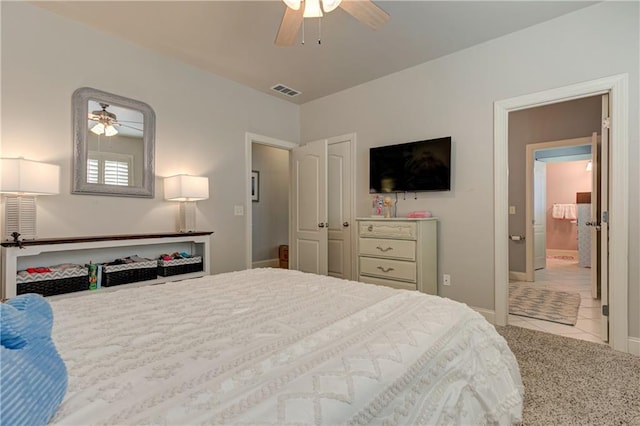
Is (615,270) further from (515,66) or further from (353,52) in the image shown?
(353,52)

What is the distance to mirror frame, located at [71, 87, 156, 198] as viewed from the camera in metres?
2.70

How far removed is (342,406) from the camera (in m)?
0.73

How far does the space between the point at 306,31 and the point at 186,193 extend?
1.85 m

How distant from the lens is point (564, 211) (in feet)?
25.3

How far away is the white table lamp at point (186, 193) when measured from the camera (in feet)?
10.1

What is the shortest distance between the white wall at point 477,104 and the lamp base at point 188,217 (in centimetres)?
199

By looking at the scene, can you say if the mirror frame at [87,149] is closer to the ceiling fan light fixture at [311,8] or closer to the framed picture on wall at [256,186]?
the ceiling fan light fixture at [311,8]

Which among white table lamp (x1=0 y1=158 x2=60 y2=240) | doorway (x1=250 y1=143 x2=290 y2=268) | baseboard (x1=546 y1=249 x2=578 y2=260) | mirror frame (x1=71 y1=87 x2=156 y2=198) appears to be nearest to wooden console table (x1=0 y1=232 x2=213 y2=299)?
white table lamp (x1=0 y1=158 x2=60 y2=240)

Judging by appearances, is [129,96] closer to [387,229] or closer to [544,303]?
[387,229]

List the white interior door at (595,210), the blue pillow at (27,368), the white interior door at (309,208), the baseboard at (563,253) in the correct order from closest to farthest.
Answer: the blue pillow at (27,368), the white interior door at (595,210), the white interior door at (309,208), the baseboard at (563,253)

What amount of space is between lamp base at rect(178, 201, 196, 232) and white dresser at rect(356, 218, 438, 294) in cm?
175

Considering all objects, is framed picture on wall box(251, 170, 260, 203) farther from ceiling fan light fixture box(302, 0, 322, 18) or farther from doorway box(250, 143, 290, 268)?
ceiling fan light fixture box(302, 0, 322, 18)

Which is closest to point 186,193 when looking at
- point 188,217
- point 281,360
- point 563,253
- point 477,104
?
point 188,217

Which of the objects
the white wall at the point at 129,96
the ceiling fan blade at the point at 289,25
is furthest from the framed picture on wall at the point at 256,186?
the ceiling fan blade at the point at 289,25
